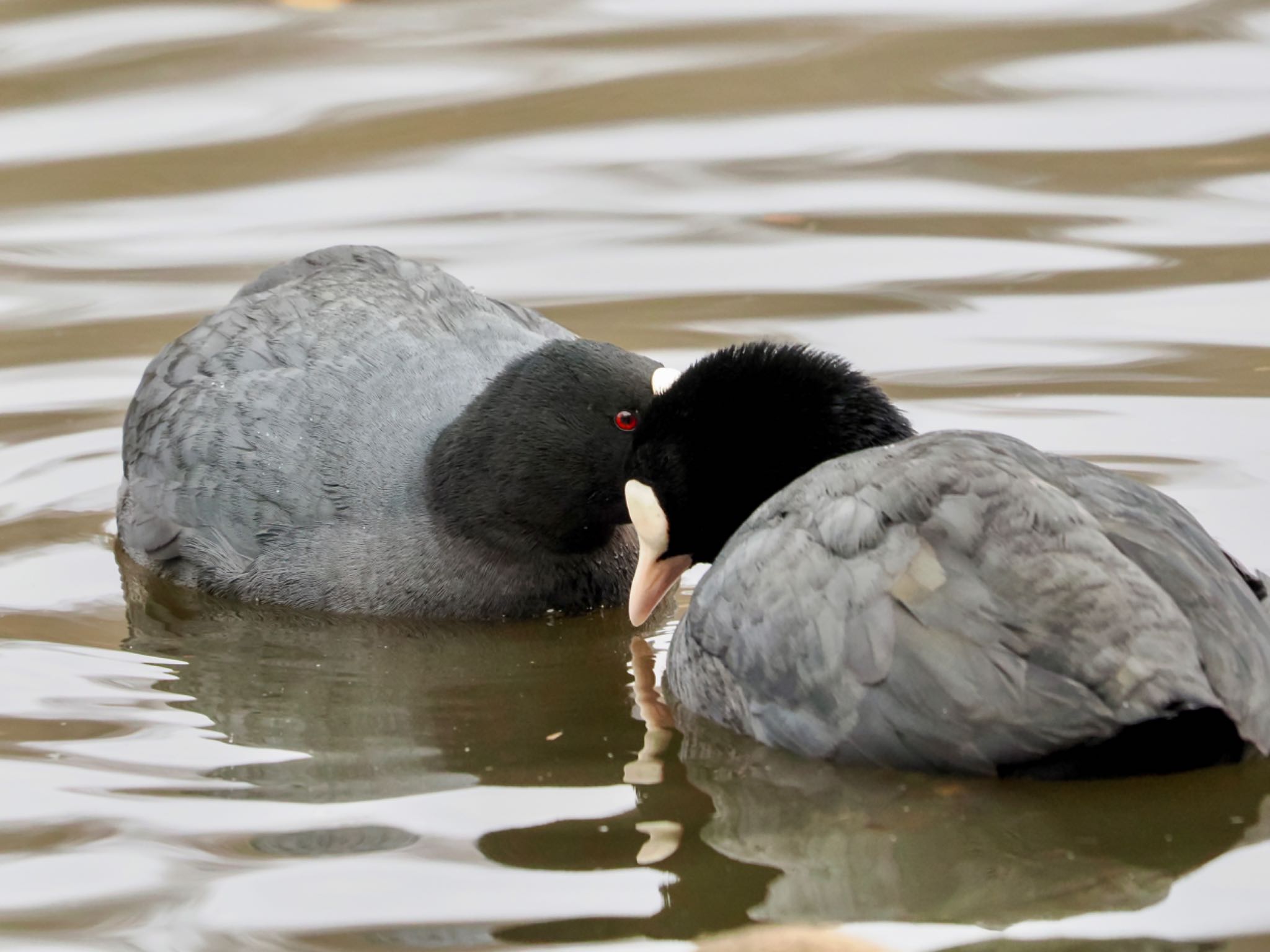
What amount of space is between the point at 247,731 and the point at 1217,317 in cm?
→ 379

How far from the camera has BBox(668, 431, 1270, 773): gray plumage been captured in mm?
4031

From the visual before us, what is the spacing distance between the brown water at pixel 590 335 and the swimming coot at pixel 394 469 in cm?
12

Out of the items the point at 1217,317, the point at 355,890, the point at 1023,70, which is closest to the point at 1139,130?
the point at 1023,70

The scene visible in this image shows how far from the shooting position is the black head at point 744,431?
5000 millimetres

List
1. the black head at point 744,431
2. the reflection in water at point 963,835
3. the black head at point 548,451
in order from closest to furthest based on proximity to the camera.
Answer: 1. the reflection in water at point 963,835
2. the black head at point 744,431
3. the black head at point 548,451

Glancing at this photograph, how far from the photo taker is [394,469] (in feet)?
18.8

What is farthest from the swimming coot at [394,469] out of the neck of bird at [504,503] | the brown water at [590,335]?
the brown water at [590,335]

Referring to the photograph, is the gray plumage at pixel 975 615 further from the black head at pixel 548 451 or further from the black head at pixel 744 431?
the black head at pixel 548 451

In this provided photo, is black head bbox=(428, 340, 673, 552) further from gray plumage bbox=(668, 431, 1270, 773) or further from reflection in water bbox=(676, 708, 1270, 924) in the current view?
reflection in water bbox=(676, 708, 1270, 924)

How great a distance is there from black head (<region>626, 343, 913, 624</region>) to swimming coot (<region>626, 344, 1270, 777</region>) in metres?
0.16

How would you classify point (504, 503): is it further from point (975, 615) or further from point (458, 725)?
point (975, 615)

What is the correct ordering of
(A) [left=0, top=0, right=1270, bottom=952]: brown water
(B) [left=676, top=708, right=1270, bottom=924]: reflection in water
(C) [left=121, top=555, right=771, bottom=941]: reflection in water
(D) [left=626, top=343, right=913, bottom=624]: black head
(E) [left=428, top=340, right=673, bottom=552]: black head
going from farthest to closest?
(E) [left=428, top=340, right=673, bottom=552]: black head
(D) [left=626, top=343, right=913, bottom=624]: black head
(C) [left=121, top=555, right=771, bottom=941]: reflection in water
(A) [left=0, top=0, right=1270, bottom=952]: brown water
(B) [left=676, top=708, right=1270, bottom=924]: reflection in water

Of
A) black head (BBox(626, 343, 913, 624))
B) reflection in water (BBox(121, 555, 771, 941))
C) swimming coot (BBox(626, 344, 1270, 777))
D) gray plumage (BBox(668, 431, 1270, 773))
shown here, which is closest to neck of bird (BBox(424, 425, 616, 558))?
reflection in water (BBox(121, 555, 771, 941))

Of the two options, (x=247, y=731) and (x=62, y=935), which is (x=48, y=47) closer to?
(x=247, y=731)
